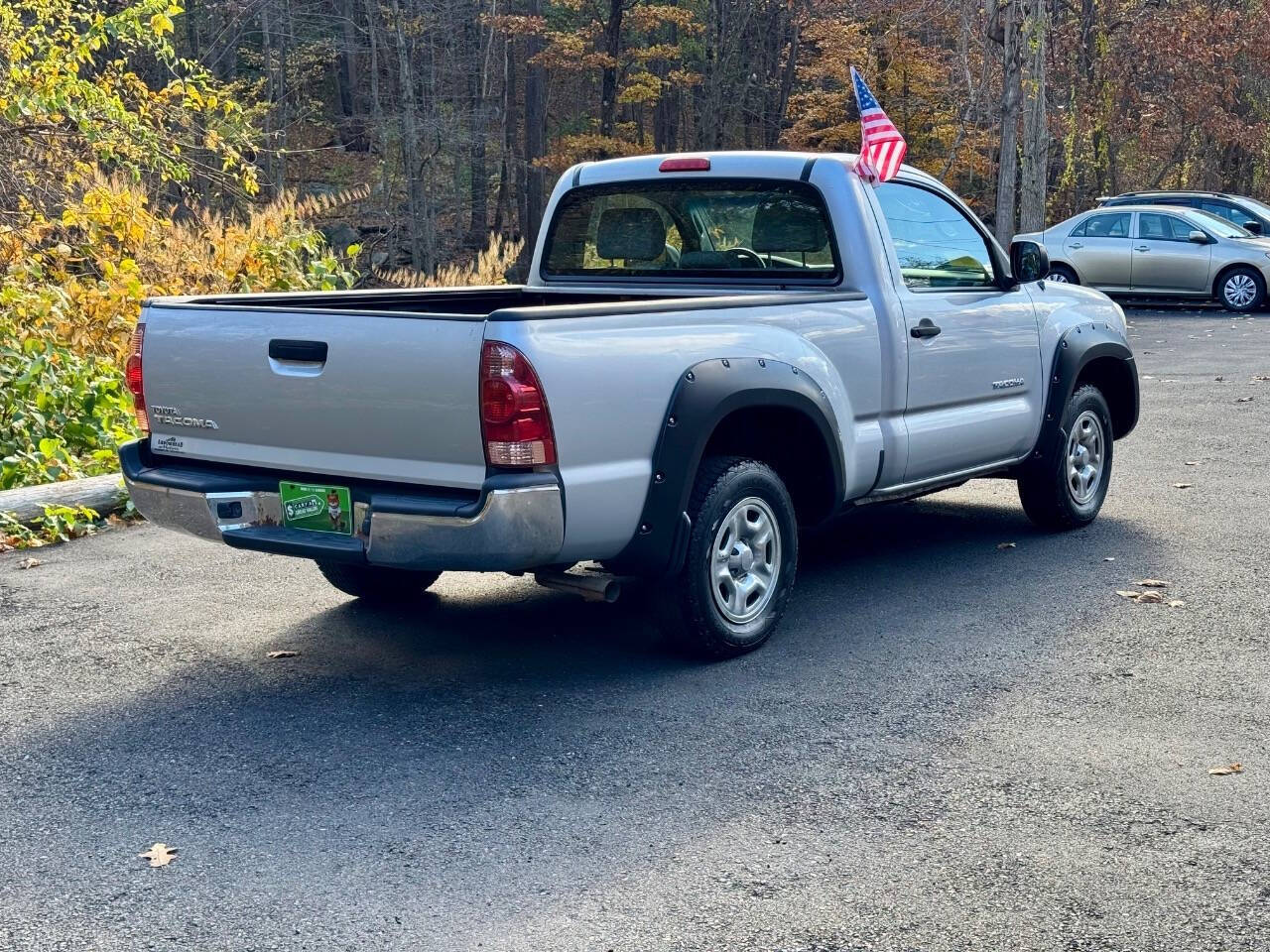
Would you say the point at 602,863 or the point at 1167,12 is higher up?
the point at 1167,12

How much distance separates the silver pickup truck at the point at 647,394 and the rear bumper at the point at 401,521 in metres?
0.01

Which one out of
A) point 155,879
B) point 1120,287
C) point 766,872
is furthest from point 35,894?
point 1120,287

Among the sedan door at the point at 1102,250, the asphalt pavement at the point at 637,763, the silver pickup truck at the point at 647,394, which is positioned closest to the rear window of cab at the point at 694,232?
the silver pickup truck at the point at 647,394

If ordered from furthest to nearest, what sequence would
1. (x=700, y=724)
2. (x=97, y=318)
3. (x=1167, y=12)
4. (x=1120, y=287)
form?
(x=1167, y=12)
(x=1120, y=287)
(x=97, y=318)
(x=700, y=724)

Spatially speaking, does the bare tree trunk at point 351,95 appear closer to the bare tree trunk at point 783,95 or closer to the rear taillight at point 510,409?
the bare tree trunk at point 783,95

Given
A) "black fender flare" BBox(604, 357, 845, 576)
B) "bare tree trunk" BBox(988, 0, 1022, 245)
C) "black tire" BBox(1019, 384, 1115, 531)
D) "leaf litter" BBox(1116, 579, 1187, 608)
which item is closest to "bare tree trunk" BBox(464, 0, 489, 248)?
"bare tree trunk" BBox(988, 0, 1022, 245)

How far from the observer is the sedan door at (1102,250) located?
905 inches

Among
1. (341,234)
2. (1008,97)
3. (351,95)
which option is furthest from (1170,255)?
(351,95)

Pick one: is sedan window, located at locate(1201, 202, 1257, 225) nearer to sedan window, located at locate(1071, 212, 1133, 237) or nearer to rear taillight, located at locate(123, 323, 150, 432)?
sedan window, located at locate(1071, 212, 1133, 237)

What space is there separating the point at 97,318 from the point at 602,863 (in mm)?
9005

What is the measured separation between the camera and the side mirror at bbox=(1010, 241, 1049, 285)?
753 cm

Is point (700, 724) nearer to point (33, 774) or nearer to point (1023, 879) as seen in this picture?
point (1023, 879)

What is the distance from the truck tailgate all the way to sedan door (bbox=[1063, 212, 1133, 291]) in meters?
19.7

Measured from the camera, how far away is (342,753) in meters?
4.86
